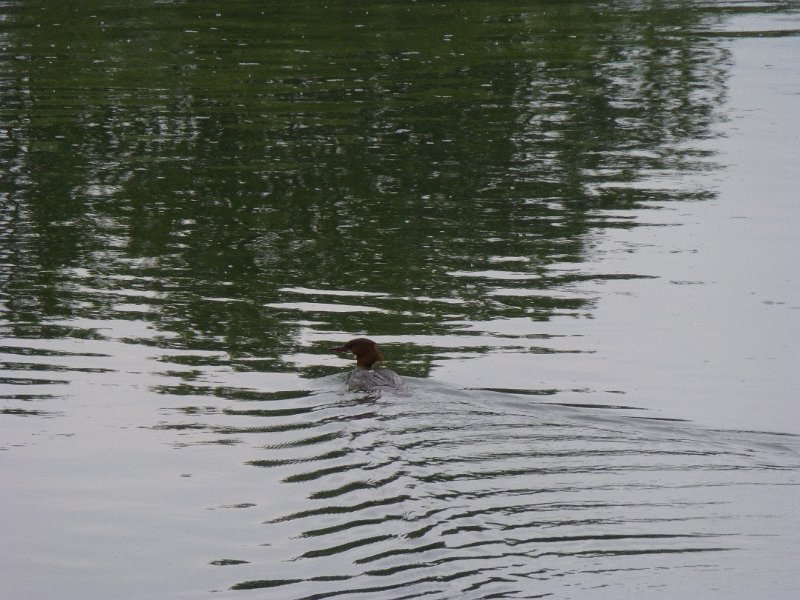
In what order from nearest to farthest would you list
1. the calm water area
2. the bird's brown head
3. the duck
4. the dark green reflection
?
the calm water area → the duck → the bird's brown head → the dark green reflection

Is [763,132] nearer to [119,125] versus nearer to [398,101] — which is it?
[398,101]

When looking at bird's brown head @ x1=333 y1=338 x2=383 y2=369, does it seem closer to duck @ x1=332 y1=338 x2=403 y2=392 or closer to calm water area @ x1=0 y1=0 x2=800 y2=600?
duck @ x1=332 y1=338 x2=403 y2=392

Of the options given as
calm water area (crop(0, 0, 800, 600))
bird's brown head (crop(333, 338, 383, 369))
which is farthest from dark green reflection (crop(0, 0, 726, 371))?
bird's brown head (crop(333, 338, 383, 369))

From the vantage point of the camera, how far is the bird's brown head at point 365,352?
36.2 ft

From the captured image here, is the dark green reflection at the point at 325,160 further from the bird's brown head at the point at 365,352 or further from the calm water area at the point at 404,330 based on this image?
the bird's brown head at the point at 365,352

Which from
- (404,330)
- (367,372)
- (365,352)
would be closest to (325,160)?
(404,330)

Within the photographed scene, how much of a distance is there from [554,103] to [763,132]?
3977 millimetres

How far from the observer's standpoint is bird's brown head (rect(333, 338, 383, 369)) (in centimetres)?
1104

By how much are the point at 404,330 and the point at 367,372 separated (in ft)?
5.94

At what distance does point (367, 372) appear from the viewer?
1070cm

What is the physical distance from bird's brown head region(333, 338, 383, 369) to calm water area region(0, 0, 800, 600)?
0.27 m

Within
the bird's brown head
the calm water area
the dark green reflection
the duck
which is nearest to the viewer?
the calm water area

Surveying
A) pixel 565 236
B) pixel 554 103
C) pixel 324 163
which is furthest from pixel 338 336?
pixel 554 103

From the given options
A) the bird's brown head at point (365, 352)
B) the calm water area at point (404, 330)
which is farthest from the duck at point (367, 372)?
the calm water area at point (404, 330)
